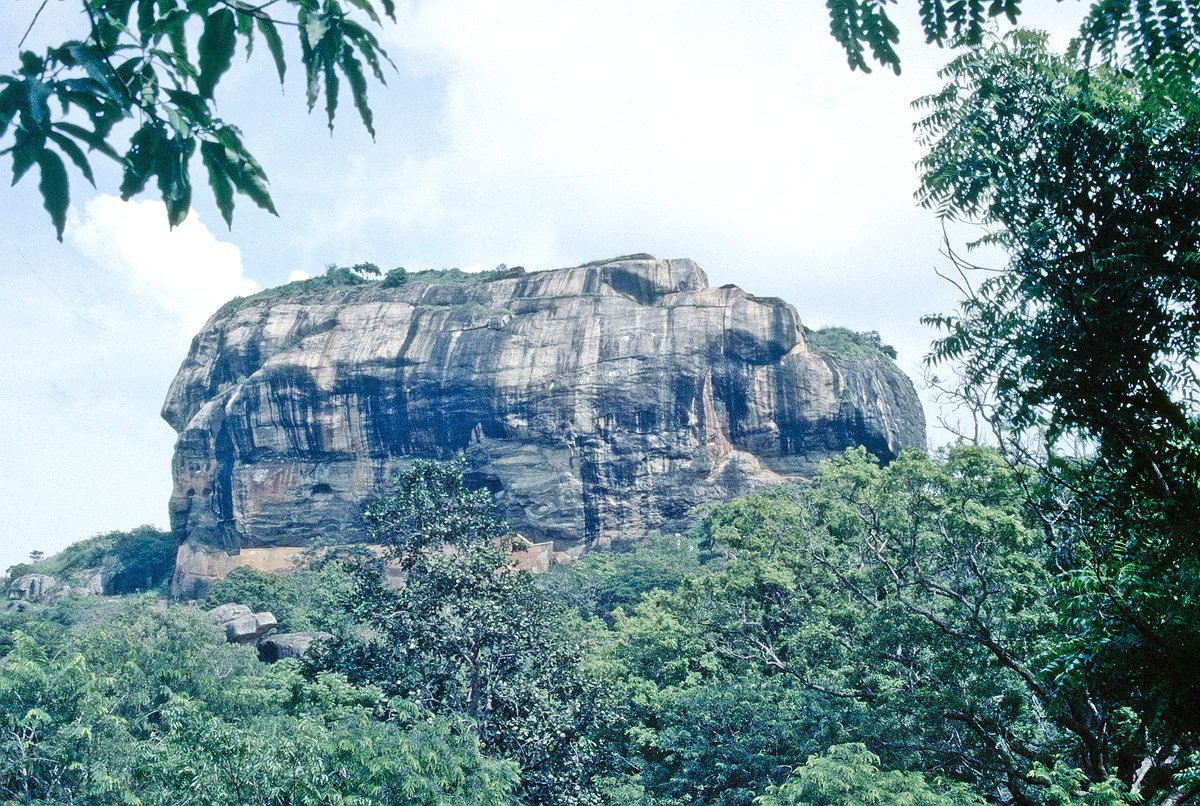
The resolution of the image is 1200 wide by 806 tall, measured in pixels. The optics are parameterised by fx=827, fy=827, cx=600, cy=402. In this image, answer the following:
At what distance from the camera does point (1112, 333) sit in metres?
3.59

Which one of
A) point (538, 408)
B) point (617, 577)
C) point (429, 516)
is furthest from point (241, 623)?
point (429, 516)

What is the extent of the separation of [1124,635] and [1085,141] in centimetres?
239

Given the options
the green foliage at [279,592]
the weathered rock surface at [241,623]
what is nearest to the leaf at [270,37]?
the weathered rock surface at [241,623]

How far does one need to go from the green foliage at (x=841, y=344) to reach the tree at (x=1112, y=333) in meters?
38.9

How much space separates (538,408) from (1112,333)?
38.2m

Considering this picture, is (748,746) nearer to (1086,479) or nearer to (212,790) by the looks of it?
(212,790)

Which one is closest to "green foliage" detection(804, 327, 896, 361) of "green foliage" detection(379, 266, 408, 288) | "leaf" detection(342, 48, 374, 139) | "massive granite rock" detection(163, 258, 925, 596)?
"massive granite rock" detection(163, 258, 925, 596)

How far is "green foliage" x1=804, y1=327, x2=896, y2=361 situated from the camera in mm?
43188

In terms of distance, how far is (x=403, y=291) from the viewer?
46.5 m

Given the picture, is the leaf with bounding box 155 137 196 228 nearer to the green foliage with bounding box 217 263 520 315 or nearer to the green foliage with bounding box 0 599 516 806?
the green foliage with bounding box 0 599 516 806

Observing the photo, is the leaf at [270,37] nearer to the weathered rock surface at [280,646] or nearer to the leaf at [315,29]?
the leaf at [315,29]

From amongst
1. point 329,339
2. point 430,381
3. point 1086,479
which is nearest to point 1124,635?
point 1086,479

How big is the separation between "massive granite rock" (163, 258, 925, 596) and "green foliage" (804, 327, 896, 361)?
0.62m

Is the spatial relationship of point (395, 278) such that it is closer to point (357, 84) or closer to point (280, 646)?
point (280, 646)
